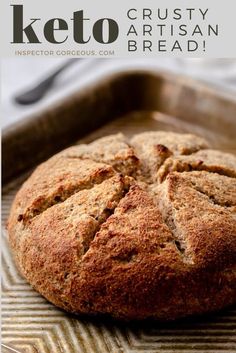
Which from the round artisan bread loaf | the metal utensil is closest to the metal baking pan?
the round artisan bread loaf

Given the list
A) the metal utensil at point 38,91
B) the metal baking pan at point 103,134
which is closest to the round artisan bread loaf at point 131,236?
the metal baking pan at point 103,134

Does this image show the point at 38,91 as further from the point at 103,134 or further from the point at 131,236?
the point at 131,236

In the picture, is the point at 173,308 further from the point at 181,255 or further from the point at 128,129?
the point at 128,129

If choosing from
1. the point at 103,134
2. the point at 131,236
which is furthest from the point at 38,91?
the point at 131,236

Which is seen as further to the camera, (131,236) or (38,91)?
(38,91)

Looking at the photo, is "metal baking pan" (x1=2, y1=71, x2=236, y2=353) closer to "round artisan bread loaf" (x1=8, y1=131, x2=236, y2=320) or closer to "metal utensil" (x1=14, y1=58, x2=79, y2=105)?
"round artisan bread loaf" (x1=8, y1=131, x2=236, y2=320)

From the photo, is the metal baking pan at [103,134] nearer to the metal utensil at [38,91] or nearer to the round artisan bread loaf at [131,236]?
the round artisan bread loaf at [131,236]
